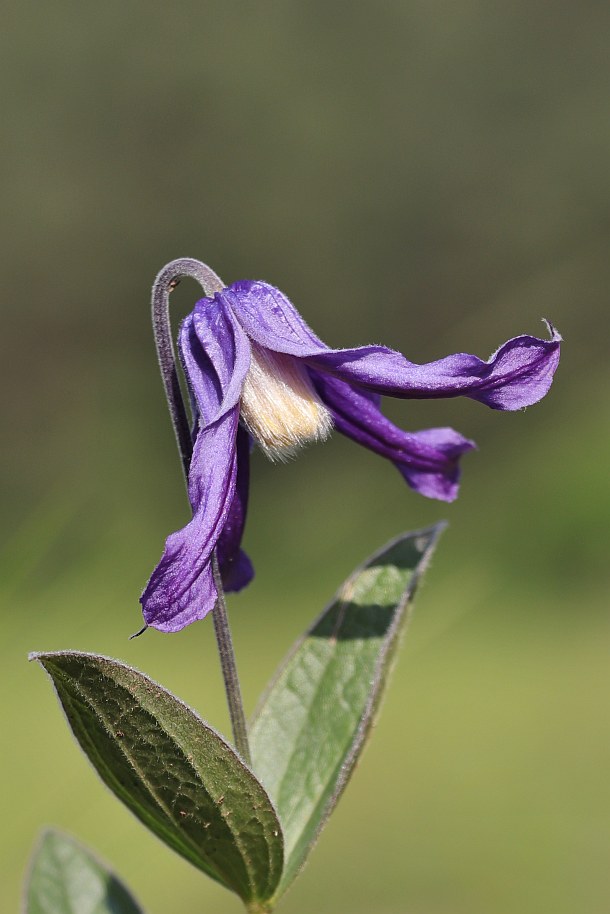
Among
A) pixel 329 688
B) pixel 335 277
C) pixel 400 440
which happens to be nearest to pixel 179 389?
pixel 400 440

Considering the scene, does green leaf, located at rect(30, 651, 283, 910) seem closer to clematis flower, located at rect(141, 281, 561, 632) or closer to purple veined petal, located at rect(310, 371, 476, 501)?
clematis flower, located at rect(141, 281, 561, 632)

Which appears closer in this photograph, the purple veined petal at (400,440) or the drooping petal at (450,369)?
the drooping petal at (450,369)

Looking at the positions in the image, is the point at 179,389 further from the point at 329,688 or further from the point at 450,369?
the point at 329,688

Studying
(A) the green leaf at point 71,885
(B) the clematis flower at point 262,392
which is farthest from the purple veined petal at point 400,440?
(A) the green leaf at point 71,885

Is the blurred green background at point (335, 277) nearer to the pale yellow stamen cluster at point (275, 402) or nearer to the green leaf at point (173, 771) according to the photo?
the green leaf at point (173, 771)

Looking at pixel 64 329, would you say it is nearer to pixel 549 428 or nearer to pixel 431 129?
pixel 431 129

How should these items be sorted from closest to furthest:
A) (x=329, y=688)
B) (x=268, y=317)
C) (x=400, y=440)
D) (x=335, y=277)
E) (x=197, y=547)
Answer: (x=197, y=547)
(x=268, y=317)
(x=400, y=440)
(x=329, y=688)
(x=335, y=277)
